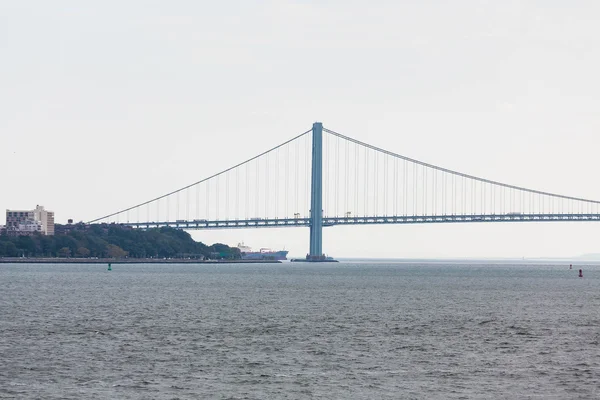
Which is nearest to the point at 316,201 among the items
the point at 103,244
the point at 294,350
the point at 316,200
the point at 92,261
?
the point at 316,200

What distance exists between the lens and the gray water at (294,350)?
82.0ft

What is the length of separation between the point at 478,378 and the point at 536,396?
8.74 ft

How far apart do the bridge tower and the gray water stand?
264 feet

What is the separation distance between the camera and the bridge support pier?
13675 cm

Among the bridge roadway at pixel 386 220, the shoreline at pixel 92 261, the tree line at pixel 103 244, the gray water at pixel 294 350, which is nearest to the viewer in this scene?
the gray water at pixel 294 350

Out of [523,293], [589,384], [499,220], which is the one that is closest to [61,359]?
[589,384]

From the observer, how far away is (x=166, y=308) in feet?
164

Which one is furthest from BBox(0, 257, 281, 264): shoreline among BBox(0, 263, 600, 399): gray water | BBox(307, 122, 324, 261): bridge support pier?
BBox(0, 263, 600, 399): gray water

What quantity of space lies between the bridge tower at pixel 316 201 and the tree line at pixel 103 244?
112ft

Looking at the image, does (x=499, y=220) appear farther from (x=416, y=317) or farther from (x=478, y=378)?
(x=478, y=378)

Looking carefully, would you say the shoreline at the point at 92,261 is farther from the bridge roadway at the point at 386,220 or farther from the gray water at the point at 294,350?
the gray water at the point at 294,350

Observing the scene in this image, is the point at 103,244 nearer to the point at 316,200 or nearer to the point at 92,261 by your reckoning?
the point at 92,261

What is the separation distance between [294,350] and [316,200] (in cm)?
10480

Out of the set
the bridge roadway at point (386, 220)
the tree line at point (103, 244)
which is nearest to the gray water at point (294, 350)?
the bridge roadway at point (386, 220)
